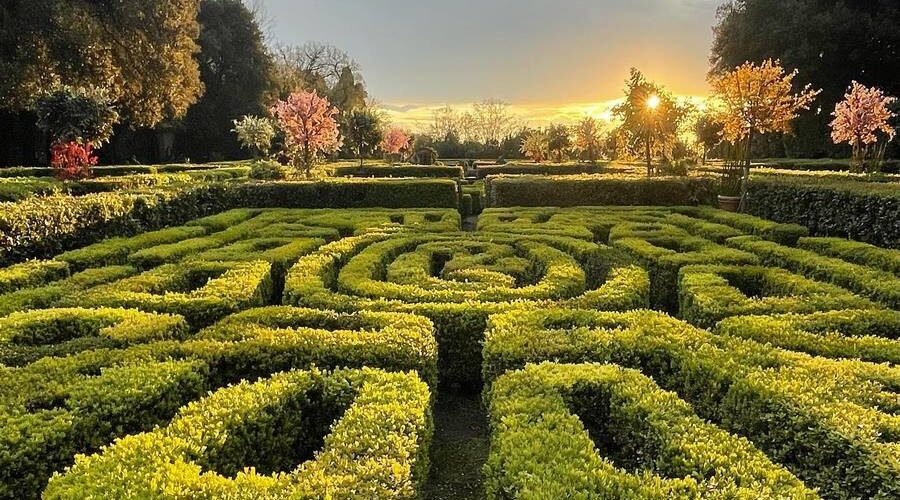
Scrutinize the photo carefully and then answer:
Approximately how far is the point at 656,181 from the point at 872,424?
49.3 feet

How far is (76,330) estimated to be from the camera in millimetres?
5828

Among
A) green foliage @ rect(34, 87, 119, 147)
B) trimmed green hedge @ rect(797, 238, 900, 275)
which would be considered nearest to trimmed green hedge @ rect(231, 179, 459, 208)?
trimmed green hedge @ rect(797, 238, 900, 275)

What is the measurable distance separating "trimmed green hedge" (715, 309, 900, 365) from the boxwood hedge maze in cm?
3

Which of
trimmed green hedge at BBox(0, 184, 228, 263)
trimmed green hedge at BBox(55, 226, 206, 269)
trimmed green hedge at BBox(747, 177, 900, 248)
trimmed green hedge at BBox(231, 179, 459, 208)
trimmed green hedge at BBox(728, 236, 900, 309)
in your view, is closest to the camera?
trimmed green hedge at BBox(728, 236, 900, 309)

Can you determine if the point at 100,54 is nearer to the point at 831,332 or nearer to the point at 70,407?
the point at 70,407

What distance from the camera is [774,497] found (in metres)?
2.97

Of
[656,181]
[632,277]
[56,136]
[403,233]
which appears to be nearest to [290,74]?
[56,136]

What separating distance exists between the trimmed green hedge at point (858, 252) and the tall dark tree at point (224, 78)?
48.0m

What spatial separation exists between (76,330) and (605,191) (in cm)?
1468

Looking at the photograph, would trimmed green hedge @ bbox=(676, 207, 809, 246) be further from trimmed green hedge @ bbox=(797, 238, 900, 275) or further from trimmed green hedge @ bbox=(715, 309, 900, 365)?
trimmed green hedge @ bbox=(715, 309, 900, 365)

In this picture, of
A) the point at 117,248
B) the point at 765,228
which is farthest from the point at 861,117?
the point at 117,248

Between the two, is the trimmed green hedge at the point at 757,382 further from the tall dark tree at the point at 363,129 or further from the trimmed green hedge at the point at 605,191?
the tall dark tree at the point at 363,129

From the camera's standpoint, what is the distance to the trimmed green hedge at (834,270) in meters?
6.63

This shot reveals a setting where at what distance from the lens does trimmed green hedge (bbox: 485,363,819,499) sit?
3078 mm
